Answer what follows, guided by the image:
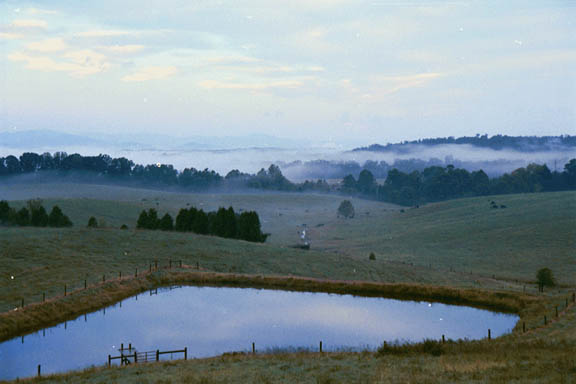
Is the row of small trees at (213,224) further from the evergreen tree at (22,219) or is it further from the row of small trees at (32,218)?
the evergreen tree at (22,219)

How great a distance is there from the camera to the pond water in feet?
96.2

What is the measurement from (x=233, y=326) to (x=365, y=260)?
32.7 meters

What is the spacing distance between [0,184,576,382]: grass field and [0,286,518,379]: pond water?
14.0 feet

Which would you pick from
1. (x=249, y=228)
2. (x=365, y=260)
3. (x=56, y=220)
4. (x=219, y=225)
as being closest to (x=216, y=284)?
(x=365, y=260)

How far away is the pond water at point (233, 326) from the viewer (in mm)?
29328

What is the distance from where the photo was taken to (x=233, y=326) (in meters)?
34.7

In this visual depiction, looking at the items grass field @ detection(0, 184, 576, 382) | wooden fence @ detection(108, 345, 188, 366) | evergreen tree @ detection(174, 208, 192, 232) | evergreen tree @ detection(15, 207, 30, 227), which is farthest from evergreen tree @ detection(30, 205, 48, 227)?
wooden fence @ detection(108, 345, 188, 366)

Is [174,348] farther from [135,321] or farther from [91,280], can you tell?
[91,280]

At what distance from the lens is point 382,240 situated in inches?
4235

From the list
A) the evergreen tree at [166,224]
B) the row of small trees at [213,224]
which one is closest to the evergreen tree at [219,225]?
the row of small trees at [213,224]

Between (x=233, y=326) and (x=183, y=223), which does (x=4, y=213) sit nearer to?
(x=183, y=223)

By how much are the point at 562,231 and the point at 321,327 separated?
233 ft

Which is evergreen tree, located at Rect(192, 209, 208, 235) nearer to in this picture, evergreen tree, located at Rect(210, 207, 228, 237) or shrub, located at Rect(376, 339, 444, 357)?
evergreen tree, located at Rect(210, 207, 228, 237)

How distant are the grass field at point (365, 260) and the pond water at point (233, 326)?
168 inches
